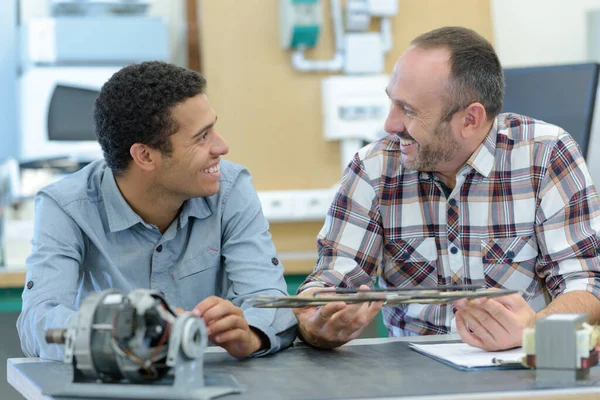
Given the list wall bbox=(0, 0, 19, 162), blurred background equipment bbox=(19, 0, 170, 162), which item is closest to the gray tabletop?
blurred background equipment bbox=(19, 0, 170, 162)

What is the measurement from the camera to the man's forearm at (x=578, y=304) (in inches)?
59.8

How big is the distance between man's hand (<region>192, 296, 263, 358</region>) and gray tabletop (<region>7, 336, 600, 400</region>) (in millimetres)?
23

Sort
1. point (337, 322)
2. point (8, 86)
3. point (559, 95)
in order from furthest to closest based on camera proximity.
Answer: point (8, 86) < point (559, 95) < point (337, 322)

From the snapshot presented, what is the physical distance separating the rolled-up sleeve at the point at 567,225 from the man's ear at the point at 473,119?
161 millimetres

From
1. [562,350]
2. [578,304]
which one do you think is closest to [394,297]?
[562,350]

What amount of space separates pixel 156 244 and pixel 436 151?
0.60 m

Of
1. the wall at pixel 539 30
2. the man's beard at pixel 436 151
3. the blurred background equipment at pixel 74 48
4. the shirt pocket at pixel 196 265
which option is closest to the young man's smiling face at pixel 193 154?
the shirt pocket at pixel 196 265

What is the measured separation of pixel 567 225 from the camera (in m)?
1.67

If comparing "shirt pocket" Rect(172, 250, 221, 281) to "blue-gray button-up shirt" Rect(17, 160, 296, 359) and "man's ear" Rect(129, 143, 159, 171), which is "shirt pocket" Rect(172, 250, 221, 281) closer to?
"blue-gray button-up shirt" Rect(17, 160, 296, 359)

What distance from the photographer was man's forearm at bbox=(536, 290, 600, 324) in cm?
152

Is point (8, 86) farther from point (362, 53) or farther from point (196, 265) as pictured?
point (196, 265)

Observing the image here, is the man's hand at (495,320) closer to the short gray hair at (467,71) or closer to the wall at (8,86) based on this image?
the short gray hair at (467,71)

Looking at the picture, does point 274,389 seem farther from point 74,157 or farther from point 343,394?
point 74,157

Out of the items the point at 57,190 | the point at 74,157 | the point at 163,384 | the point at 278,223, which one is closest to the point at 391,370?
the point at 163,384
